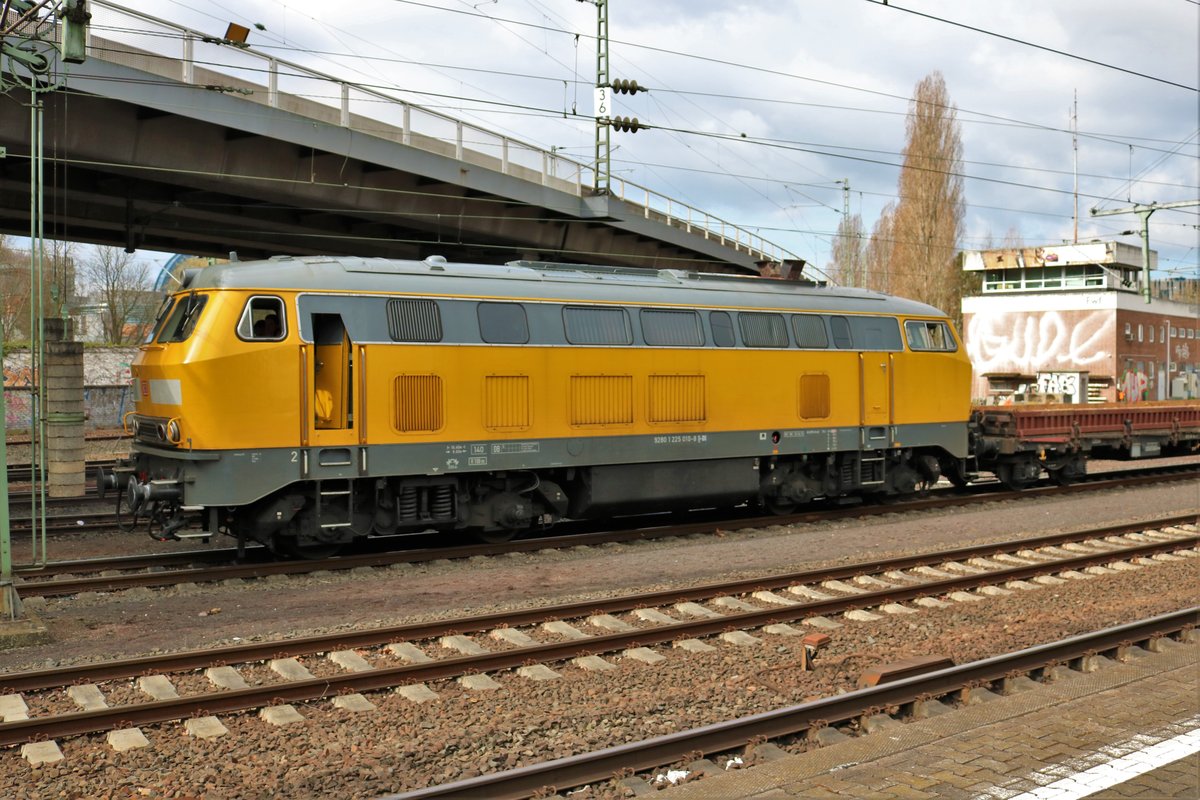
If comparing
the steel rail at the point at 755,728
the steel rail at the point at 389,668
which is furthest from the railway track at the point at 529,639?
the steel rail at the point at 755,728

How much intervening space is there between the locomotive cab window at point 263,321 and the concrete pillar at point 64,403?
11.5 m

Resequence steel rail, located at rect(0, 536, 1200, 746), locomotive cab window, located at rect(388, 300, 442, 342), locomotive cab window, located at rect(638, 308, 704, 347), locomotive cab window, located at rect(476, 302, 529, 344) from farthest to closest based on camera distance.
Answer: locomotive cab window, located at rect(638, 308, 704, 347) → locomotive cab window, located at rect(476, 302, 529, 344) → locomotive cab window, located at rect(388, 300, 442, 342) → steel rail, located at rect(0, 536, 1200, 746)

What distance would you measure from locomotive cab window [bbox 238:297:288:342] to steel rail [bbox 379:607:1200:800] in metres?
8.11

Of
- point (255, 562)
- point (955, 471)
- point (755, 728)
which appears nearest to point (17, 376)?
point (255, 562)

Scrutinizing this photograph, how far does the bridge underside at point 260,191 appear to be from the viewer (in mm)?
17891

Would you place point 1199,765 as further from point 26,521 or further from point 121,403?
point 121,403

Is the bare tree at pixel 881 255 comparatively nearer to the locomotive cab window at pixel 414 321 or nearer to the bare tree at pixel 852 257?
the bare tree at pixel 852 257

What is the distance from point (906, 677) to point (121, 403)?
37.4 metres

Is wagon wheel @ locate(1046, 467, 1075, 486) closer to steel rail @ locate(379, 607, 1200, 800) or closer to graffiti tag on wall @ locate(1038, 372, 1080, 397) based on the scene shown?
steel rail @ locate(379, 607, 1200, 800)

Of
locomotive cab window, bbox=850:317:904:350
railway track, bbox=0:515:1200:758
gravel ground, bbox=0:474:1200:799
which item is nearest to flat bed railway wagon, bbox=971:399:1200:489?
locomotive cab window, bbox=850:317:904:350

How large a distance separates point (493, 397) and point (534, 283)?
1.85 meters

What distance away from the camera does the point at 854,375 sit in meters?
18.4

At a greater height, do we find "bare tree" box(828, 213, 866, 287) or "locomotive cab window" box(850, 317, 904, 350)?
"bare tree" box(828, 213, 866, 287)

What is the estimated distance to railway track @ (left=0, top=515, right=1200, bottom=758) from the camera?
308 inches
